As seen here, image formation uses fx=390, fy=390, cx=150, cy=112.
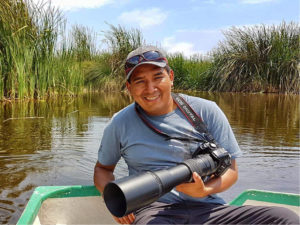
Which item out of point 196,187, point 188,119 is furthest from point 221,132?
point 196,187

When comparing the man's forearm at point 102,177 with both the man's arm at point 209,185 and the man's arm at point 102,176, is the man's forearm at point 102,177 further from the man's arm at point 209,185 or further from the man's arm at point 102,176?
the man's arm at point 209,185

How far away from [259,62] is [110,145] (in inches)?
596

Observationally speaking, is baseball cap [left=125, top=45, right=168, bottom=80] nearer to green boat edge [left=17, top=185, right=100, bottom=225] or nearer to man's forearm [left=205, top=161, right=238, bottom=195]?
man's forearm [left=205, top=161, right=238, bottom=195]

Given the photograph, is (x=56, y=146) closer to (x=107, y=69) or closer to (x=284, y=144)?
(x=284, y=144)

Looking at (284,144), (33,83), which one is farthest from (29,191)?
(33,83)

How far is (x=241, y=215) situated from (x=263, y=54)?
15306 millimetres

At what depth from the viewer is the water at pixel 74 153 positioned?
3.23 metres

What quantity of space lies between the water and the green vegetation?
1.97 metres

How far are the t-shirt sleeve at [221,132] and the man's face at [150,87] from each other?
0.23m

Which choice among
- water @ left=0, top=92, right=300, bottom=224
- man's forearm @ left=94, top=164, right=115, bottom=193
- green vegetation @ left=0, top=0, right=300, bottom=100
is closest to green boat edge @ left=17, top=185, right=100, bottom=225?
man's forearm @ left=94, top=164, right=115, bottom=193

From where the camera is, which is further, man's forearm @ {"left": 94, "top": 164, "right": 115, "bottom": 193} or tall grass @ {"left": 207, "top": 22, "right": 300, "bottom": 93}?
tall grass @ {"left": 207, "top": 22, "right": 300, "bottom": 93}

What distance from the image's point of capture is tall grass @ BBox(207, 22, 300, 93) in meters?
15.5

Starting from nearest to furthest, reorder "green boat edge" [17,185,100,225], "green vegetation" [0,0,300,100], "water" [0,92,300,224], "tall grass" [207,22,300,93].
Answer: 1. "green boat edge" [17,185,100,225]
2. "water" [0,92,300,224]
3. "green vegetation" [0,0,300,100]
4. "tall grass" [207,22,300,93]

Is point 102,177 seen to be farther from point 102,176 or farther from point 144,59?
point 144,59
